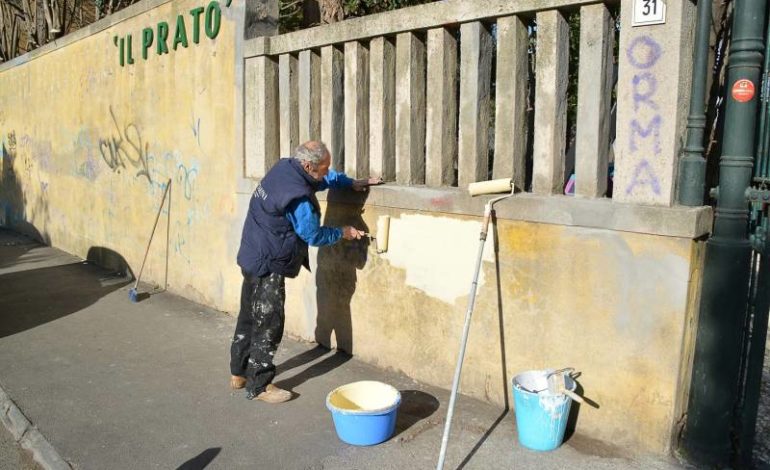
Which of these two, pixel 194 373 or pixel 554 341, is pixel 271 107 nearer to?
pixel 194 373

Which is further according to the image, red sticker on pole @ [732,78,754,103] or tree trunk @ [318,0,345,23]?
tree trunk @ [318,0,345,23]

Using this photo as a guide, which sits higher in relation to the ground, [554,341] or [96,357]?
[554,341]

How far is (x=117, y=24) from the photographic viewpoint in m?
9.27

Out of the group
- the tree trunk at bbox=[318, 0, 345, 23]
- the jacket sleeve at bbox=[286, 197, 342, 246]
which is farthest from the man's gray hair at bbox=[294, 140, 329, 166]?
the tree trunk at bbox=[318, 0, 345, 23]

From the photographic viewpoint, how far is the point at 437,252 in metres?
4.88

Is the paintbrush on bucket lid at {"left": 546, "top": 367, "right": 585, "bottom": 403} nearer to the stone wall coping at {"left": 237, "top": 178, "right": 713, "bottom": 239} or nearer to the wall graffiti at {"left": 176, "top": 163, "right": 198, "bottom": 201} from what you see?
the stone wall coping at {"left": 237, "top": 178, "right": 713, "bottom": 239}

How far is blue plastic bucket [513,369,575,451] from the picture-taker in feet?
12.6

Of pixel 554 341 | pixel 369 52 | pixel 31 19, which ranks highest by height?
pixel 31 19

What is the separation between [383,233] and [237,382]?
5.28 ft

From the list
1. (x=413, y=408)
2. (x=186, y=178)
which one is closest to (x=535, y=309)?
(x=413, y=408)

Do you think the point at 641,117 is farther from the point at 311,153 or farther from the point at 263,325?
the point at 263,325

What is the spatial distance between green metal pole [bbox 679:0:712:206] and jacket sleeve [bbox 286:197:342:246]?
2.33 m

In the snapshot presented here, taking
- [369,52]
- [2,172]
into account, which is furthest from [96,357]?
[2,172]

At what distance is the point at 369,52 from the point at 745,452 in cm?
392
